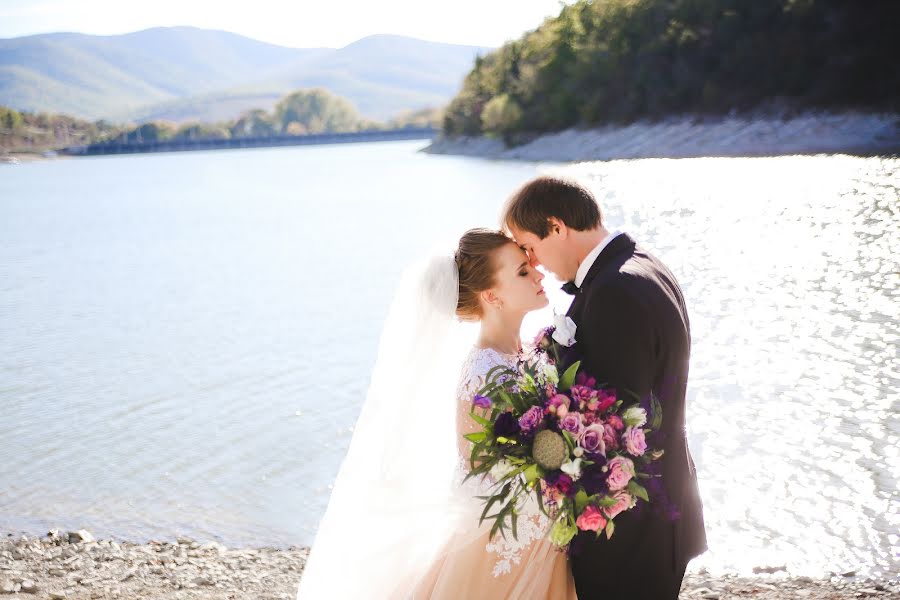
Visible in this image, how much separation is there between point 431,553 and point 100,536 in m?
6.93

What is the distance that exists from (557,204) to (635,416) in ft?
2.84

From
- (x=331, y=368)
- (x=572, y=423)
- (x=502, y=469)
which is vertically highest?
(x=572, y=423)

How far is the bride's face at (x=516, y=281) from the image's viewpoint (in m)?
4.06

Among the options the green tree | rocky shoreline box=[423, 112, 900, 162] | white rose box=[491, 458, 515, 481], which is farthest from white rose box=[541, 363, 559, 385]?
the green tree

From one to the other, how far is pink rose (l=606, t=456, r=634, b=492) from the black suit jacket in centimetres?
27

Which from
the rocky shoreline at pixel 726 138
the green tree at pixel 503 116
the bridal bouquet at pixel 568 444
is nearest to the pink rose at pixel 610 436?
the bridal bouquet at pixel 568 444

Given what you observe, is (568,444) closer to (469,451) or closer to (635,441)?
(635,441)

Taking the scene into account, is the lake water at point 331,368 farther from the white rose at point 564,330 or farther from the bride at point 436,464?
the white rose at point 564,330

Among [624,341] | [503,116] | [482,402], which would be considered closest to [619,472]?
[624,341]

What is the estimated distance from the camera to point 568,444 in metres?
3.38

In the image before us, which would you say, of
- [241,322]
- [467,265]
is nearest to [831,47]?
[241,322]

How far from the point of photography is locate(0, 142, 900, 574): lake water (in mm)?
9859

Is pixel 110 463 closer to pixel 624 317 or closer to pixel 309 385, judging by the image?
pixel 309 385

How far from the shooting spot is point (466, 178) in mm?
66062
